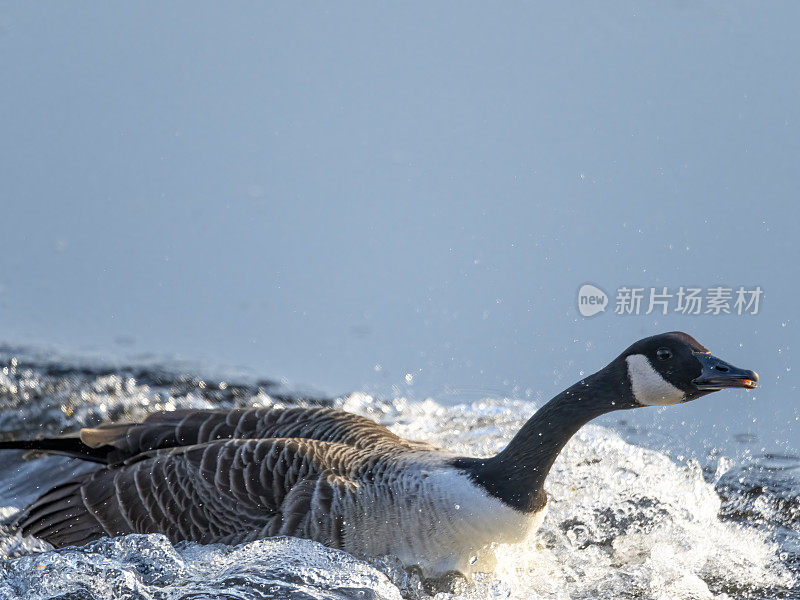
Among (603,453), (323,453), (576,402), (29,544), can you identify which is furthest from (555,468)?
(29,544)

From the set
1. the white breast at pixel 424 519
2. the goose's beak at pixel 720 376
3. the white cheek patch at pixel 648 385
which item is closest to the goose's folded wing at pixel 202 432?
the white breast at pixel 424 519

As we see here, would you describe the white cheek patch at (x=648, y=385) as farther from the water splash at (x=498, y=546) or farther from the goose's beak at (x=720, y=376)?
the water splash at (x=498, y=546)

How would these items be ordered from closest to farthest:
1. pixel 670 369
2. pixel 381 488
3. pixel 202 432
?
pixel 670 369, pixel 381 488, pixel 202 432

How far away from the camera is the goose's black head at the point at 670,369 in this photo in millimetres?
3709

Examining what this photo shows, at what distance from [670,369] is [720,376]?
0.68ft

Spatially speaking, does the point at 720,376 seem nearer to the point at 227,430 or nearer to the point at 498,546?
the point at 498,546

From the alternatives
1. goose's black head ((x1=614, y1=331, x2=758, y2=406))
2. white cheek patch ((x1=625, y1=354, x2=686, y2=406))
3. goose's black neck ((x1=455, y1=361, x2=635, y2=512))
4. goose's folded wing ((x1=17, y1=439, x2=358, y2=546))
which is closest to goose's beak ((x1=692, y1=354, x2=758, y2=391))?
goose's black head ((x1=614, y1=331, x2=758, y2=406))

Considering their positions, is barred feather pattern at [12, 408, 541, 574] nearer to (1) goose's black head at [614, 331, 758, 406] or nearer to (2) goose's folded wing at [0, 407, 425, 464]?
(2) goose's folded wing at [0, 407, 425, 464]

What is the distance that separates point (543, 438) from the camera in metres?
3.90

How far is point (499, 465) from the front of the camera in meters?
3.92

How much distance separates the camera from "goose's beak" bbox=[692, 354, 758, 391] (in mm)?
3611

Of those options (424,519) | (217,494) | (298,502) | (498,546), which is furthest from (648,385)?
(217,494)

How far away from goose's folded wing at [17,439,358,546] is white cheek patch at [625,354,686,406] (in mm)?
1317

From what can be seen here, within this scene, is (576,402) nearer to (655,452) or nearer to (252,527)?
(252,527)
